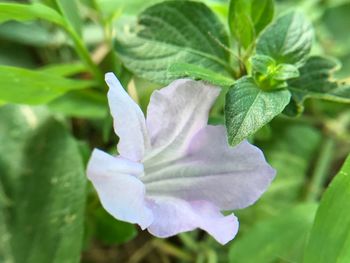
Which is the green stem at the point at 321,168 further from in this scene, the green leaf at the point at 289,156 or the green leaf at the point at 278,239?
the green leaf at the point at 278,239

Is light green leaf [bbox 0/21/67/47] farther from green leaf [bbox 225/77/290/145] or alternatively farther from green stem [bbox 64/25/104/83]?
green leaf [bbox 225/77/290/145]

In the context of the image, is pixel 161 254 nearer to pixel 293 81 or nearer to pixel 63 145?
pixel 63 145

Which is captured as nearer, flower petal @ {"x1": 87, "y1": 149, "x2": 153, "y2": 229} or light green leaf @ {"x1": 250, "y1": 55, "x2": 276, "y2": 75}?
flower petal @ {"x1": 87, "y1": 149, "x2": 153, "y2": 229}

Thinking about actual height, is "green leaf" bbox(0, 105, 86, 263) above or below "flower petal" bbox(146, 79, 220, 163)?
below

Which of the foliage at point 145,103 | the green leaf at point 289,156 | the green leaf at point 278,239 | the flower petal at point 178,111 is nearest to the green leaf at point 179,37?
the foliage at point 145,103

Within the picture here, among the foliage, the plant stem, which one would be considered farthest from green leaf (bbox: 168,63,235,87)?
the plant stem

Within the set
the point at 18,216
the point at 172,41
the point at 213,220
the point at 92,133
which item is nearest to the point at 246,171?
the point at 213,220

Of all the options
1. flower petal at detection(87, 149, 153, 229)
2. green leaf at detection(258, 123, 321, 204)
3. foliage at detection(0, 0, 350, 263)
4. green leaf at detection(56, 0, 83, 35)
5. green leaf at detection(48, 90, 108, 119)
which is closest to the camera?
flower petal at detection(87, 149, 153, 229)
